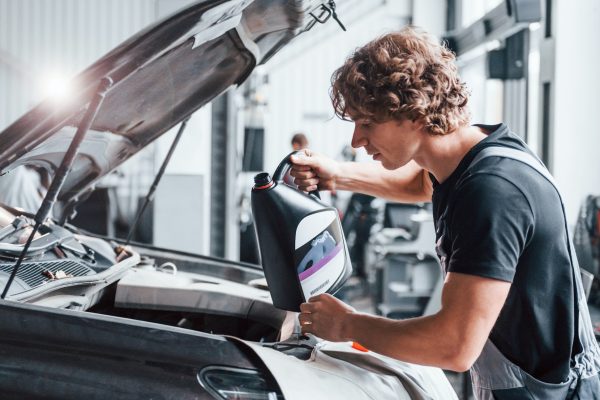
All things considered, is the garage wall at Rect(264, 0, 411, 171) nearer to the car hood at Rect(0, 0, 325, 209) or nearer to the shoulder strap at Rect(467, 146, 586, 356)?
the car hood at Rect(0, 0, 325, 209)

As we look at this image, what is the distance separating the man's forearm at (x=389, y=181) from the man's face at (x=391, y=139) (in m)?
0.46

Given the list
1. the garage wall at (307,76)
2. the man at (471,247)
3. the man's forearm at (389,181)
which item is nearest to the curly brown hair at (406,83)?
the man at (471,247)

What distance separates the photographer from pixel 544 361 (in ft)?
4.49


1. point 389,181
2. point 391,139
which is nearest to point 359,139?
point 391,139

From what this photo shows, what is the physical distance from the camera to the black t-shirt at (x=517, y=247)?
3.98 ft

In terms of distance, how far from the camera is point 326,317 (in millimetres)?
1361

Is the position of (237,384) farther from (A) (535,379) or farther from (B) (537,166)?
(B) (537,166)

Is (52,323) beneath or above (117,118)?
beneath

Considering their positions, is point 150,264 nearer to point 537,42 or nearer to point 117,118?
point 117,118

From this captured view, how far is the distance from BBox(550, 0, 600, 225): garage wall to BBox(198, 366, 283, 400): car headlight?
4189 mm

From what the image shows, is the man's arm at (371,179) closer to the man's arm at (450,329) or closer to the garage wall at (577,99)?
the man's arm at (450,329)

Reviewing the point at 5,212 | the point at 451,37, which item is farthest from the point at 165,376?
the point at 451,37

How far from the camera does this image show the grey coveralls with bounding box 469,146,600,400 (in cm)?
135

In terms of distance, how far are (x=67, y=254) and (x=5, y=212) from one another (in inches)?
8.7
